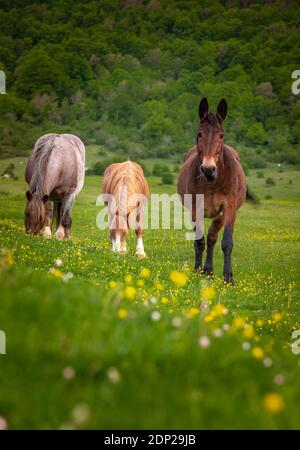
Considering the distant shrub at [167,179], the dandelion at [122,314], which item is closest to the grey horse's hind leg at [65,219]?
the dandelion at [122,314]

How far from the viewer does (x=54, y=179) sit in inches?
707

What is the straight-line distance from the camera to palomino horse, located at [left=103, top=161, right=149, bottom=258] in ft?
57.3

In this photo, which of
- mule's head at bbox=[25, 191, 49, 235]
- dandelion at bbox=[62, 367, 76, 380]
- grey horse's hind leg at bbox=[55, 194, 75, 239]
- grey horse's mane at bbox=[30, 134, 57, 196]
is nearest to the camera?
dandelion at bbox=[62, 367, 76, 380]

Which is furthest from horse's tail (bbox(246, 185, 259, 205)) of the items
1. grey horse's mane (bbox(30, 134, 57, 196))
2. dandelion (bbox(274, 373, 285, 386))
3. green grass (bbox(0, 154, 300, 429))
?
dandelion (bbox(274, 373, 285, 386))

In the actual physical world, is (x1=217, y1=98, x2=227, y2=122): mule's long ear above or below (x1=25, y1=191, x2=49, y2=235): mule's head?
above

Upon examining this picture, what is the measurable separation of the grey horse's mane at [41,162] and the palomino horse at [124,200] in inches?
85.7

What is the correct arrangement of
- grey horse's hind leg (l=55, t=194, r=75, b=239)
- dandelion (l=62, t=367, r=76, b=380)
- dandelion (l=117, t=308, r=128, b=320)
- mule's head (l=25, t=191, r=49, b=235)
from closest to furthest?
1. dandelion (l=62, t=367, r=76, b=380)
2. dandelion (l=117, t=308, r=128, b=320)
3. mule's head (l=25, t=191, r=49, b=235)
4. grey horse's hind leg (l=55, t=194, r=75, b=239)

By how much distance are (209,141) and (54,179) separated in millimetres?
6013

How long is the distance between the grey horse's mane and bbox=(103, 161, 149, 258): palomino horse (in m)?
2.18

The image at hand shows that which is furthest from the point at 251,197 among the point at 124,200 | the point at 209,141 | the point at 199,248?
the point at 209,141

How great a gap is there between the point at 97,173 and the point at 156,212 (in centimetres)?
2809

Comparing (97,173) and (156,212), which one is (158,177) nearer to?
(97,173)

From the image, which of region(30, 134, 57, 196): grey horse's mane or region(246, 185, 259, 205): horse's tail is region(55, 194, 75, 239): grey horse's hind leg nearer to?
region(30, 134, 57, 196): grey horse's mane

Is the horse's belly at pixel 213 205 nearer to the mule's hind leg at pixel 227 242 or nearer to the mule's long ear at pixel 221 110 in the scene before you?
the mule's hind leg at pixel 227 242
